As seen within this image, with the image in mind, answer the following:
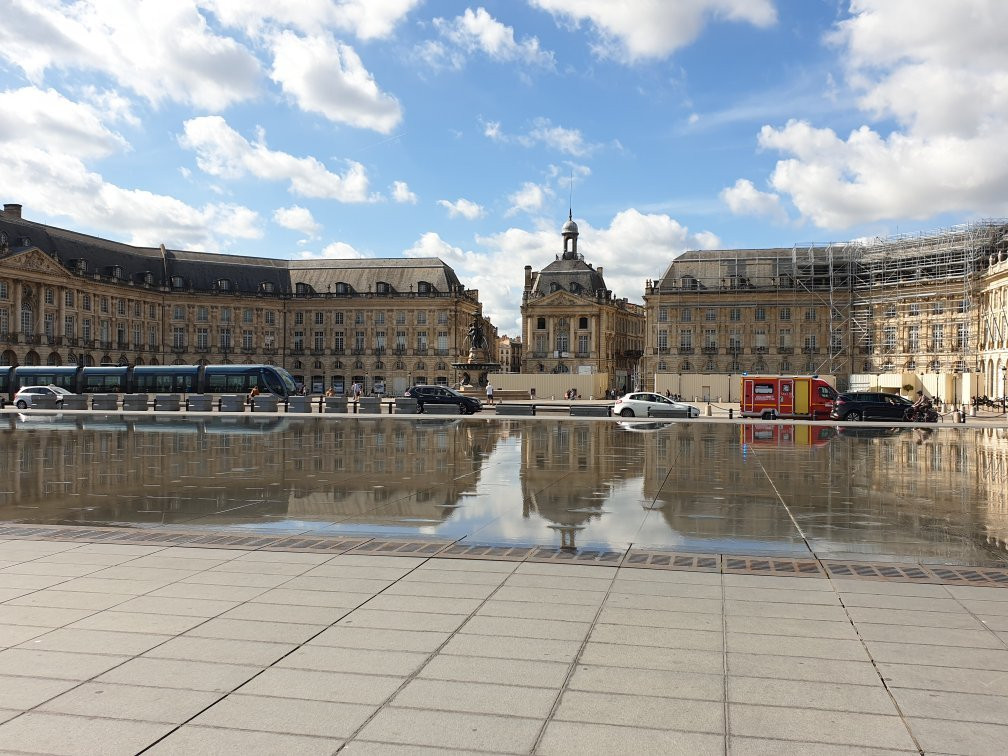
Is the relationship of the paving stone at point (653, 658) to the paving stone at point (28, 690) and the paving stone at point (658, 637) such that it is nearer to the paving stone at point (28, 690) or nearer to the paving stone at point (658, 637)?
the paving stone at point (658, 637)

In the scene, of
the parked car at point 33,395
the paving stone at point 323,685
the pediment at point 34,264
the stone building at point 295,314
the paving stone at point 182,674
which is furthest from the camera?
the stone building at point 295,314

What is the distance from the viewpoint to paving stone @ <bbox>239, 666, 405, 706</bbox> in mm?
4973

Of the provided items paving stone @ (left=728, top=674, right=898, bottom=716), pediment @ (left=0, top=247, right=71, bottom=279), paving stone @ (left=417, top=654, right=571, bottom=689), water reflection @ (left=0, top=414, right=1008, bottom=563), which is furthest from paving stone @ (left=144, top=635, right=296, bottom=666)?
pediment @ (left=0, top=247, right=71, bottom=279)

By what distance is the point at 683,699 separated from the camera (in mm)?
4961

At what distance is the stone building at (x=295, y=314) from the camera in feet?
310

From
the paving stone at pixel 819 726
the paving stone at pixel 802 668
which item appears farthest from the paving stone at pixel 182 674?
the paving stone at pixel 802 668

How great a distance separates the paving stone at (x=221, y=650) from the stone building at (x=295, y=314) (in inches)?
3661

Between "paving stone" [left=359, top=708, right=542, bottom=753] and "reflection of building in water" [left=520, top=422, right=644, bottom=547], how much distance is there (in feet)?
16.1

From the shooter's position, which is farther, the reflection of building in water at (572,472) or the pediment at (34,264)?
the pediment at (34,264)

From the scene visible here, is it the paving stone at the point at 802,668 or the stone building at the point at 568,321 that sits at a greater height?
Result: the stone building at the point at 568,321

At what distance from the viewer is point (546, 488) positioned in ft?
47.7

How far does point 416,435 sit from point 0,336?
6631 centimetres

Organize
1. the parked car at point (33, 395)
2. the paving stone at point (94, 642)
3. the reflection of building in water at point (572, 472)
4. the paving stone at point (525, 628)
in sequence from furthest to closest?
the parked car at point (33, 395) → the reflection of building in water at point (572, 472) → the paving stone at point (525, 628) → the paving stone at point (94, 642)

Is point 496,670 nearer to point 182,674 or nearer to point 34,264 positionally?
point 182,674
